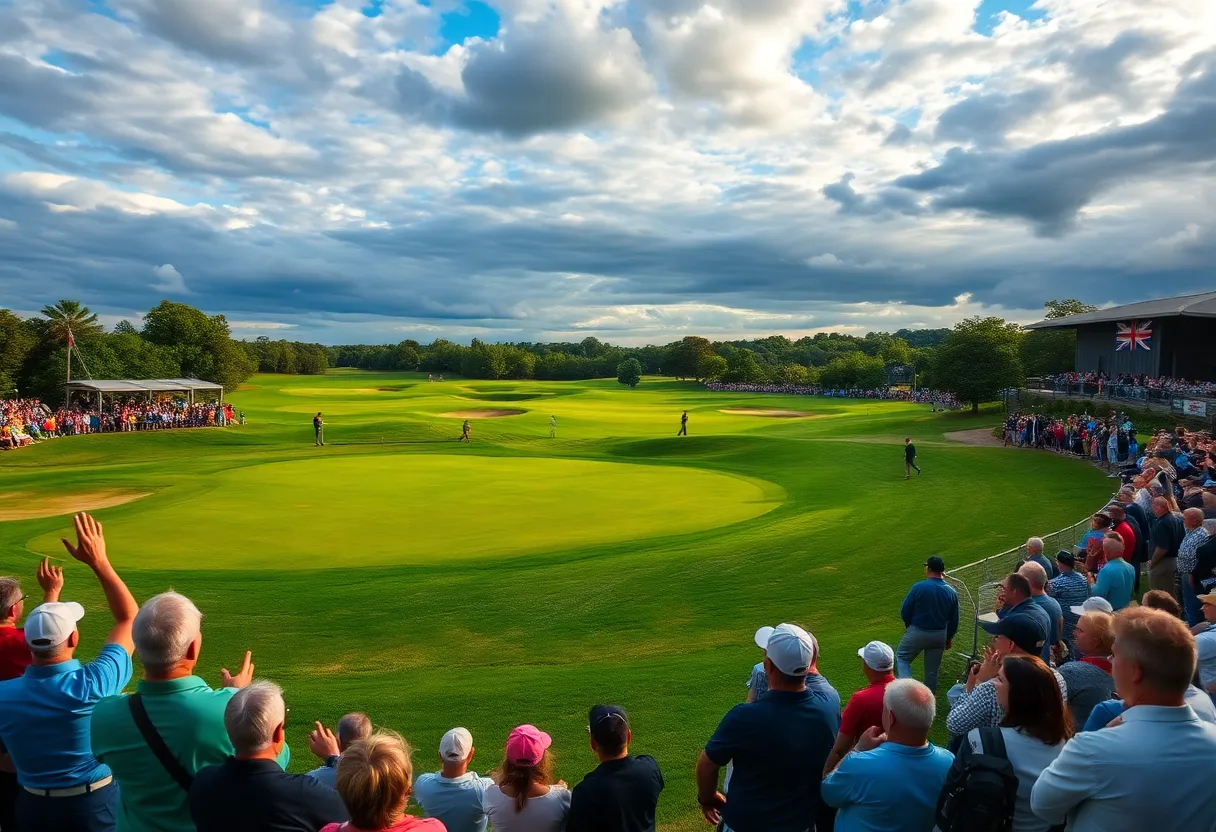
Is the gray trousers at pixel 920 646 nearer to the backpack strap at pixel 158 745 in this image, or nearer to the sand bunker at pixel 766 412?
the backpack strap at pixel 158 745

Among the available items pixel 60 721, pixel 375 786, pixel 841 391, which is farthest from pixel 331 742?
pixel 841 391

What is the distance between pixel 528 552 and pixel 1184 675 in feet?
47.6

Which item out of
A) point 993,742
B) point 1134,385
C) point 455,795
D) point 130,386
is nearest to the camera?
point 993,742

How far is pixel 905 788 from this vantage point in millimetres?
4148

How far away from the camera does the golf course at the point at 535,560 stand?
9602mm

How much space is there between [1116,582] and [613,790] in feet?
25.8

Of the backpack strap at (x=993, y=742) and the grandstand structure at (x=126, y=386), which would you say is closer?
the backpack strap at (x=993, y=742)

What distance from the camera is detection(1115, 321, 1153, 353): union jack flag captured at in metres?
45.2

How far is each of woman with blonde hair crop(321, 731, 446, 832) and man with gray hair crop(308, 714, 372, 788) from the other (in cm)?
68

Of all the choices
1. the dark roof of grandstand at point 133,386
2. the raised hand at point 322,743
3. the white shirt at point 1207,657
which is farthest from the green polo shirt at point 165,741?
the dark roof of grandstand at point 133,386

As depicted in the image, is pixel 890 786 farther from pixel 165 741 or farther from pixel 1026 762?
pixel 165 741

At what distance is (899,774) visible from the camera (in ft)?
13.7

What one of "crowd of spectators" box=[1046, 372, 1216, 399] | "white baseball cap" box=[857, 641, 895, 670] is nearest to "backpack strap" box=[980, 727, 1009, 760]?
"white baseball cap" box=[857, 641, 895, 670]

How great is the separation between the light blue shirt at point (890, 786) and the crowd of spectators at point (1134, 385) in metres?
39.1
